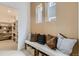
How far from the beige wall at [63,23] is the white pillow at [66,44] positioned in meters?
0.07

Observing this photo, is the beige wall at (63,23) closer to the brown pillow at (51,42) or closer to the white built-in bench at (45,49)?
the brown pillow at (51,42)

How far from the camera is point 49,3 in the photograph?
1.67m

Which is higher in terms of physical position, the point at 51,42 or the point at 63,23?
the point at 63,23

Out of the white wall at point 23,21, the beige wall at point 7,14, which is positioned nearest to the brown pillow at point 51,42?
the white wall at point 23,21

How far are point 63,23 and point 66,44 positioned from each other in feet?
0.95

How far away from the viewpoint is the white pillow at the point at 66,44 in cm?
159

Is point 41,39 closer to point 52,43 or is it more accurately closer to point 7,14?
point 52,43

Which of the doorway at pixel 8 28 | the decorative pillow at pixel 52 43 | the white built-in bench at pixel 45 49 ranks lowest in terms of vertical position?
the white built-in bench at pixel 45 49

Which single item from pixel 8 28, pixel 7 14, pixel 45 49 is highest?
pixel 7 14

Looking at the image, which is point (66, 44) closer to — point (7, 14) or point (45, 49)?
point (45, 49)

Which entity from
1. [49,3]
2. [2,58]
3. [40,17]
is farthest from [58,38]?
[2,58]

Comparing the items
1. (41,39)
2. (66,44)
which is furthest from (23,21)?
(66,44)

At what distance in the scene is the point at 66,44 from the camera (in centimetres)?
162

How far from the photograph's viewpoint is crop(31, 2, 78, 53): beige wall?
1.63 m
